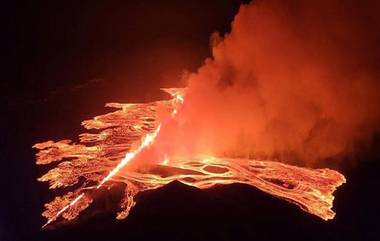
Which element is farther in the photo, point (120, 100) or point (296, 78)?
point (120, 100)

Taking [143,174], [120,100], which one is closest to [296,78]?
[143,174]

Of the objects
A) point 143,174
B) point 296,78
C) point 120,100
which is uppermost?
point 296,78

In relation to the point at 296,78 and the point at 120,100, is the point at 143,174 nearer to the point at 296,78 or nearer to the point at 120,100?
the point at 296,78

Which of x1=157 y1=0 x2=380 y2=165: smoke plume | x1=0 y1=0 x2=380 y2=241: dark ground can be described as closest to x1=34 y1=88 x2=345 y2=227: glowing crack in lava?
x1=0 y1=0 x2=380 y2=241: dark ground

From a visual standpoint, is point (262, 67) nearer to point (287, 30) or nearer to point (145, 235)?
point (287, 30)

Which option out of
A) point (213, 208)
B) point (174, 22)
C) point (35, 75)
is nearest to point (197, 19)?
point (174, 22)

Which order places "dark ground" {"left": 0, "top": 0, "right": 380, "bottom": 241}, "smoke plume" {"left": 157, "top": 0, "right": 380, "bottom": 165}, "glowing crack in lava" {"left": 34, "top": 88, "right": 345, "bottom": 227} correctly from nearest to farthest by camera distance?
1. "dark ground" {"left": 0, "top": 0, "right": 380, "bottom": 241}
2. "glowing crack in lava" {"left": 34, "top": 88, "right": 345, "bottom": 227}
3. "smoke plume" {"left": 157, "top": 0, "right": 380, "bottom": 165}

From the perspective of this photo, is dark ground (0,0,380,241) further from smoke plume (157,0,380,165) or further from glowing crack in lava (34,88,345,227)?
smoke plume (157,0,380,165)
